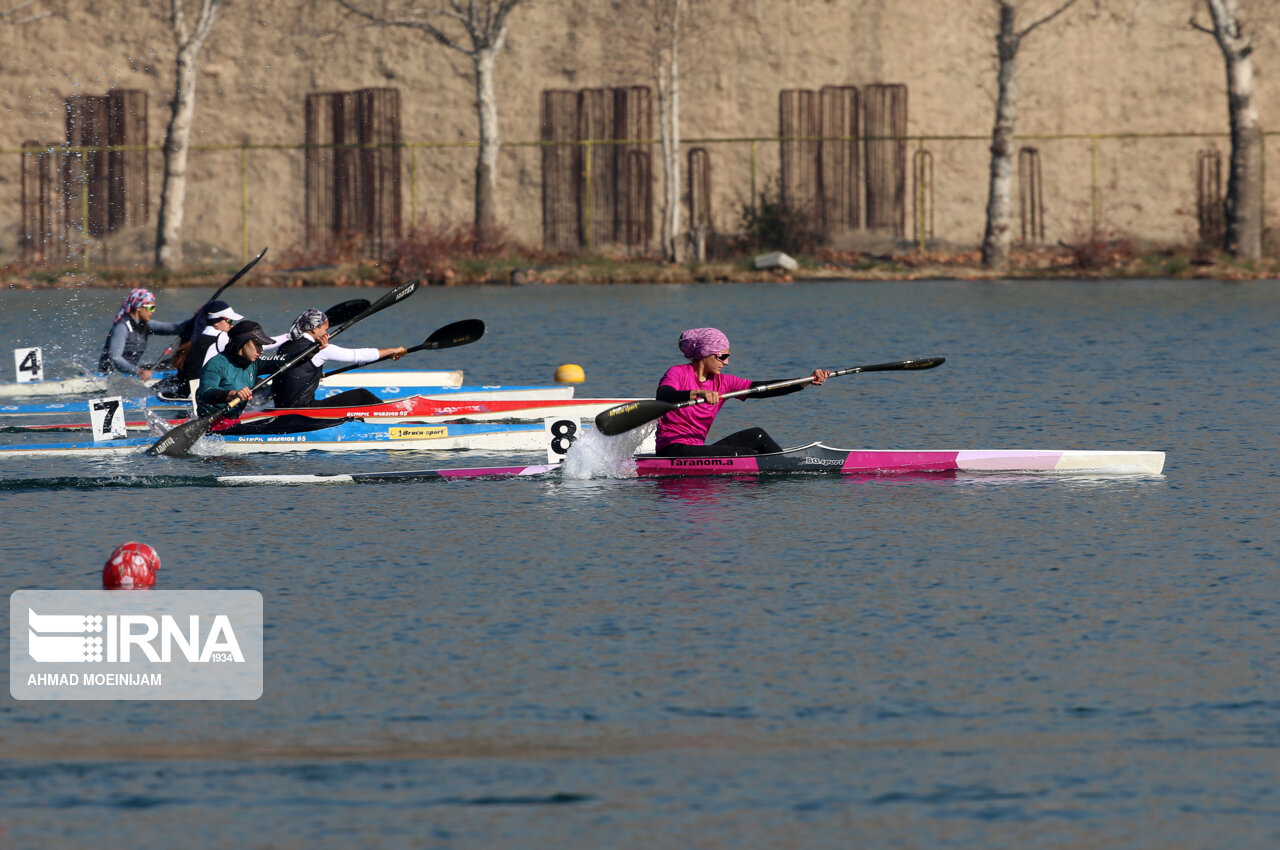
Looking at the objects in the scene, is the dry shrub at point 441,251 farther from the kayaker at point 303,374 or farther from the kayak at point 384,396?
the kayaker at point 303,374

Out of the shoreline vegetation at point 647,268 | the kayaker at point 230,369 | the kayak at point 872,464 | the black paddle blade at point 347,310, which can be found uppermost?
the shoreline vegetation at point 647,268

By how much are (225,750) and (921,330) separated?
2146 cm

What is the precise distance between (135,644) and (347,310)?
33.1ft

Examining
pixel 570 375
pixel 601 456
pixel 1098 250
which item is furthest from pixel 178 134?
pixel 601 456

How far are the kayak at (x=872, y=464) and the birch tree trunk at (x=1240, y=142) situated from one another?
1029 inches

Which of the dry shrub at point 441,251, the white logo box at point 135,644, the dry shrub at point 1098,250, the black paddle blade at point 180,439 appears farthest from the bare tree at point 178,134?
the white logo box at point 135,644

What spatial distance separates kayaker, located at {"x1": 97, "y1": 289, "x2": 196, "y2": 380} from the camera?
752 inches

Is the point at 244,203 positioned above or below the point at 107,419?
above

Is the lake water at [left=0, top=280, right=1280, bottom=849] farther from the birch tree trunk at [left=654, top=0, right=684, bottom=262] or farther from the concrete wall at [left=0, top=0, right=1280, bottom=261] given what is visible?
the concrete wall at [left=0, top=0, right=1280, bottom=261]

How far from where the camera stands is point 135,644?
29.6 ft

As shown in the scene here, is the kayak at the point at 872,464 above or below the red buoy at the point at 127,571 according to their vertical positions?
above

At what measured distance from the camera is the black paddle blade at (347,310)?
18.5 m

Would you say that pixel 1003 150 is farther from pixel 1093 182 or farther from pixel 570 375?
pixel 570 375

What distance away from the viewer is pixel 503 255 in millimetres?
43062
